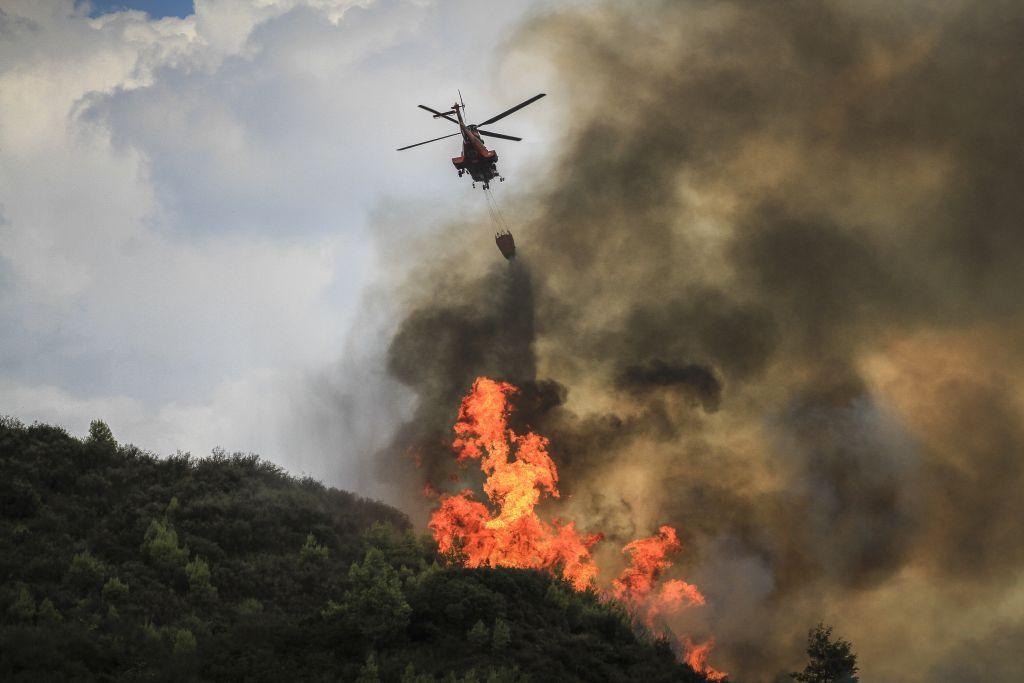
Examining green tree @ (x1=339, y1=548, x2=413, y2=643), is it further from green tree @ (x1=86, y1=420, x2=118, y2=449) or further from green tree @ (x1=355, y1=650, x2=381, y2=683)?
green tree @ (x1=86, y1=420, x2=118, y2=449)

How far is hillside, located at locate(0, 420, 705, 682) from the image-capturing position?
27125 mm

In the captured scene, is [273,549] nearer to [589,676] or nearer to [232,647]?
[232,647]

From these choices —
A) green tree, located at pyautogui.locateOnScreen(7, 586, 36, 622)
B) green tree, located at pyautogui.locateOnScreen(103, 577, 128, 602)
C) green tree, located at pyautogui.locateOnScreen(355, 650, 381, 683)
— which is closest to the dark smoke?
green tree, located at pyautogui.locateOnScreen(355, 650, 381, 683)

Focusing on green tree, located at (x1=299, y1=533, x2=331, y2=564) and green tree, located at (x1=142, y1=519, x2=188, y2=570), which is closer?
green tree, located at (x1=142, y1=519, x2=188, y2=570)

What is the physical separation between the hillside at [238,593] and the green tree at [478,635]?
78mm

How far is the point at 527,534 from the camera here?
4472 cm

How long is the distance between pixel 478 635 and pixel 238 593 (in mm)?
9450

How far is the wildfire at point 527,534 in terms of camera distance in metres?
44.0

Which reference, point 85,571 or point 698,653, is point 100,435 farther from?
point 698,653

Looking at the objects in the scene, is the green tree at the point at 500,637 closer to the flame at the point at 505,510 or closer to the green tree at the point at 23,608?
the flame at the point at 505,510

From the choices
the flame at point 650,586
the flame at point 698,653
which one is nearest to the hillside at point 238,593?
the flame at point 650,586

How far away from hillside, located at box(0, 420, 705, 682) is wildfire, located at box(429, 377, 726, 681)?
3919mm

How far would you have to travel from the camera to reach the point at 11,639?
2442 cm

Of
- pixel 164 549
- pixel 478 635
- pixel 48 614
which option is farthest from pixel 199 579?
pixel 478 635
